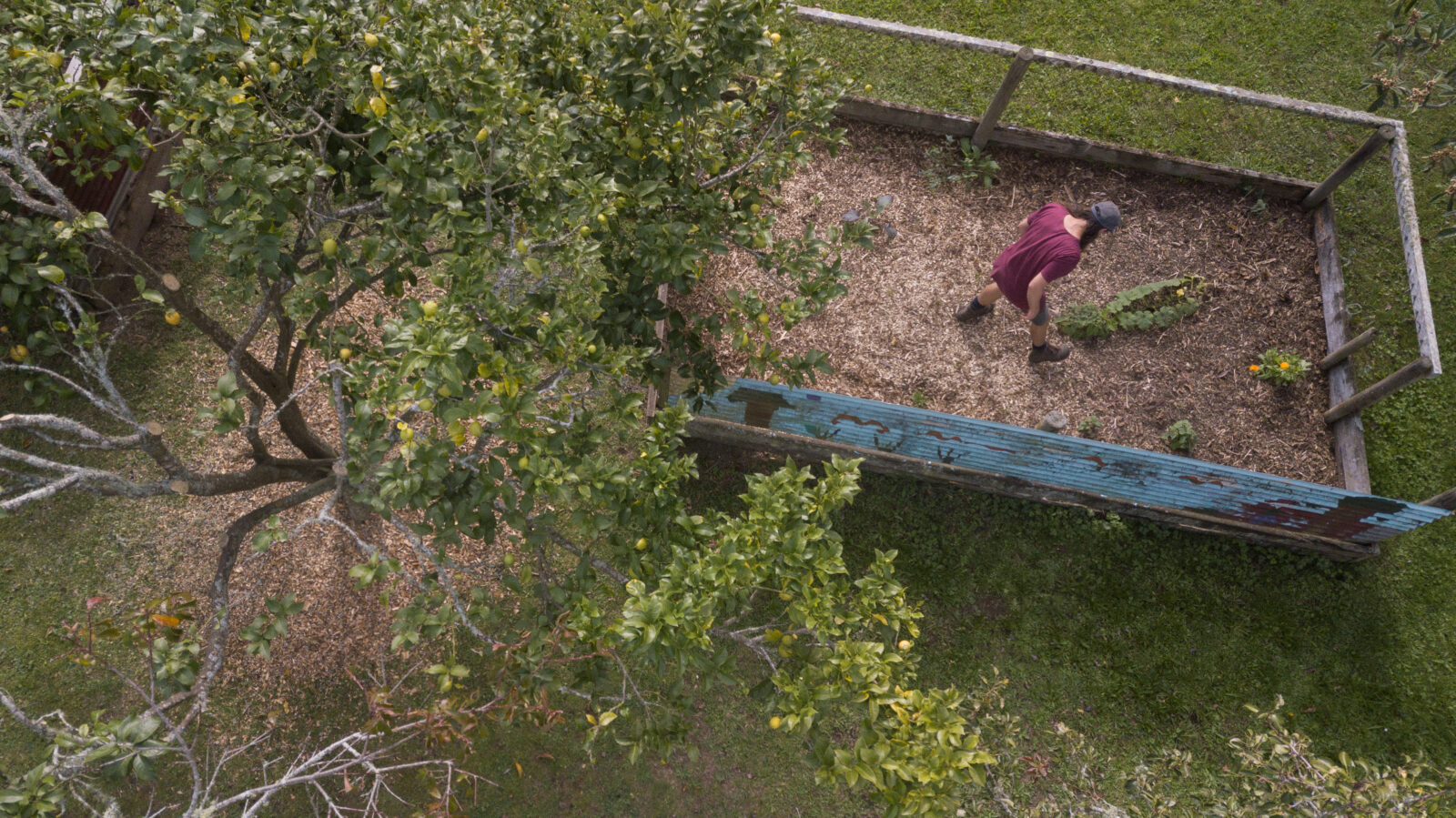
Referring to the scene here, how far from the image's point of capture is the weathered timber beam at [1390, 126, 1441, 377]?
214 inches

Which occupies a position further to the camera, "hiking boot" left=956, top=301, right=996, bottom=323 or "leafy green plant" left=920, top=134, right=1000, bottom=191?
"leafy green plant" left=920, top=134, right=1000, bottom=191

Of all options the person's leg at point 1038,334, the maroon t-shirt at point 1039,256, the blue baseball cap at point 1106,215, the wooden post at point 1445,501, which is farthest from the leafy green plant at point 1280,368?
the blue baseball cap at point 1106,215

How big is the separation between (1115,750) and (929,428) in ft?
8.44

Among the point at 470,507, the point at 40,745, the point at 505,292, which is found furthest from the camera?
the point at 40,745

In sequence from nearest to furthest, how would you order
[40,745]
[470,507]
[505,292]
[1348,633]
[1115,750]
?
[470,507] → [505,292] → [40,745] → [1115,750] → [1348,633]

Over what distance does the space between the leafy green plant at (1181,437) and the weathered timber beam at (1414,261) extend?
1.49 metres

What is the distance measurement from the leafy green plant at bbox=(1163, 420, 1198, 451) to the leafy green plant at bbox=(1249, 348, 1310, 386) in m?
0.92

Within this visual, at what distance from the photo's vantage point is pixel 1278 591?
5957 millimetres

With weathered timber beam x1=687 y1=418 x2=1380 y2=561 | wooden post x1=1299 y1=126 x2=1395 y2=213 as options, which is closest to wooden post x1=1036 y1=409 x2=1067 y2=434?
weathered timber beam x1=687 y1=418 x2=1380 y2=561

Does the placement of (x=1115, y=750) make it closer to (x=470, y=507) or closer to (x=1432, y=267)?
(x=470, y=507)

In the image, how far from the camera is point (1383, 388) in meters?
5.81

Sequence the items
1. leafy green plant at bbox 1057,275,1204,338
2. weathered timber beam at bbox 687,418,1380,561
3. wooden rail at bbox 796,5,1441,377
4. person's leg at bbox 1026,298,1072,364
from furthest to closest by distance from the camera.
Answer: leafy green plant at bbox 1057,275,1204,338, wooden rail at bbox 796,5,1441,377, person's leg at bbox 1026,298,1072,364, weathered timber beam at bbox 687,418,1380,561

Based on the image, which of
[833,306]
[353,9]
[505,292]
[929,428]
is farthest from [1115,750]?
[353,9]

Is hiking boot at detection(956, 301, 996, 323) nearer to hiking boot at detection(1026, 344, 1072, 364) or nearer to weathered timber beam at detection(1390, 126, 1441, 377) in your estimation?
hiking boot at detection(1026, 344, 1072, 364)
